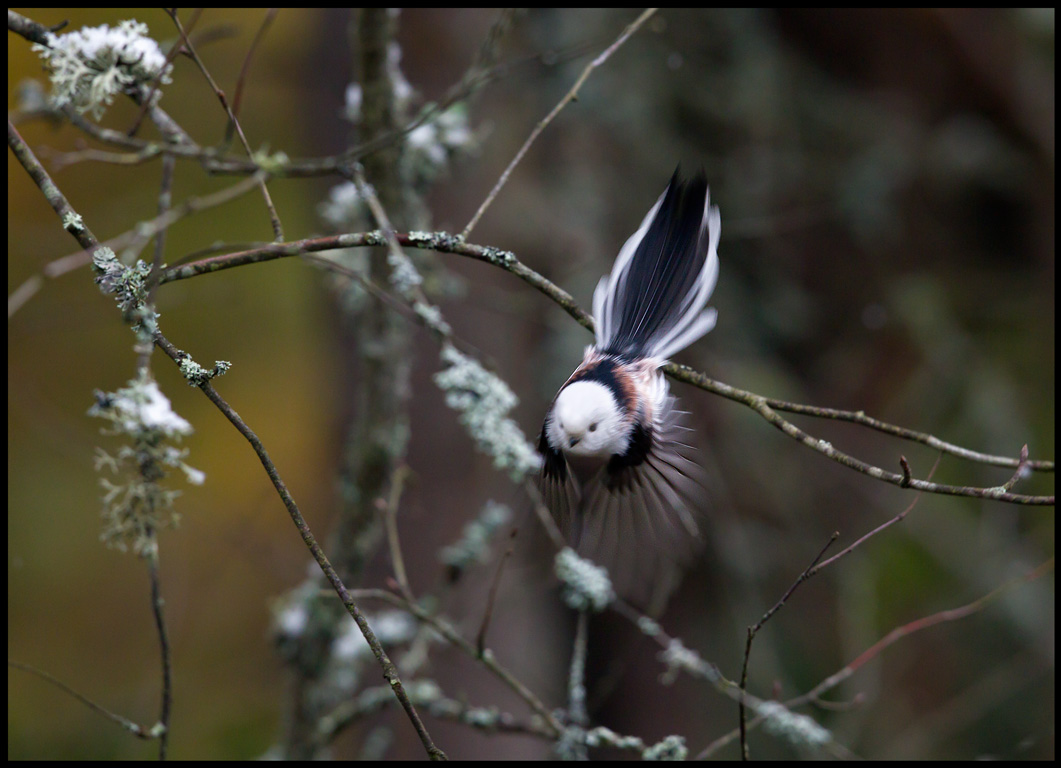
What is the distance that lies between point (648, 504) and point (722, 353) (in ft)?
4.81

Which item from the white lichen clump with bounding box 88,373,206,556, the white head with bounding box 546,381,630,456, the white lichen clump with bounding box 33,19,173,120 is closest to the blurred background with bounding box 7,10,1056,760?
the white head with bounding box 546,381,630,456

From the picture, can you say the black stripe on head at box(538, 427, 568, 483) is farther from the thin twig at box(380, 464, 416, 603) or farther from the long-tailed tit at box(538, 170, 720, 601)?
the thin twig at box(380, 464, 416, 603)

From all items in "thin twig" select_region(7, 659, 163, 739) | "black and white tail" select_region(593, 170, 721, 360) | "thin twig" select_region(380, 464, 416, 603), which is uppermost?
"black and white tail" select_region(593, 170, 721, 360)

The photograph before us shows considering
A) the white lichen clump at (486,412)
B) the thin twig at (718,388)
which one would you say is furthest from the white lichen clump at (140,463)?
the white lichen clump at (486,412)

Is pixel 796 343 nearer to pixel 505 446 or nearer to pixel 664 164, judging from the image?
pixel 664 164

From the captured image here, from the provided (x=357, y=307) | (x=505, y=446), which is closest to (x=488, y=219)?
(x=357, y=307)

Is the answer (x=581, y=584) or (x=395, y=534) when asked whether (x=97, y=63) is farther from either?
(x=581, y=584)

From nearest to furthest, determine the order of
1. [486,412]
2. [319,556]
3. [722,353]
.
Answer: [319,556] → [486,412] → [722,353]

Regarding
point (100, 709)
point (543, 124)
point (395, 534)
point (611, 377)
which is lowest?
point (100, 709)

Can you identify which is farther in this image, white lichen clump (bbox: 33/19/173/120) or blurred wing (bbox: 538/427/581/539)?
blurred wing (bbox: 538/427/581/539)

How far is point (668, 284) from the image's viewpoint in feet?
3.85

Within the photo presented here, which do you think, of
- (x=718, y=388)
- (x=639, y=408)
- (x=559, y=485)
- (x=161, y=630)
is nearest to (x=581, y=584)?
(x=559, y=485)

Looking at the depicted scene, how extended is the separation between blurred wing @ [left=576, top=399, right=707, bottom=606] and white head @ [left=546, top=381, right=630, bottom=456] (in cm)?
6

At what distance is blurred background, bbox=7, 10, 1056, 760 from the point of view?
2387 millimetres
